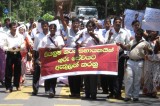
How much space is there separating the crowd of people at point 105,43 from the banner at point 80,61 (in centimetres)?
15

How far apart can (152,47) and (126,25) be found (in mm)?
2810

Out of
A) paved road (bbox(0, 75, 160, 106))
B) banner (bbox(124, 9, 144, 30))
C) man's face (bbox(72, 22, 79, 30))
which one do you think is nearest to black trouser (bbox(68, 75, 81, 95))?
paved road (bbox(0, 75, 160, 106))

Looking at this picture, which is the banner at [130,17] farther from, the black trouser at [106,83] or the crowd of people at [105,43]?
the black trouser at [106,83]

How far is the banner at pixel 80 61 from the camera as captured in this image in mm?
12078

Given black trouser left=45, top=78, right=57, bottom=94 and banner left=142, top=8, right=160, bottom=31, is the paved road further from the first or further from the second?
banner left=142, top=8, right=160, bottom=31

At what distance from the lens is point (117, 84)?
12.4m

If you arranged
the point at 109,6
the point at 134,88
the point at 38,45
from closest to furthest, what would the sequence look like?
the point at 134,88
the point at 38,45
the point at 109,6

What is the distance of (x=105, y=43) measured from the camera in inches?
487

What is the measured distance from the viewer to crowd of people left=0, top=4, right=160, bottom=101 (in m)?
12.0

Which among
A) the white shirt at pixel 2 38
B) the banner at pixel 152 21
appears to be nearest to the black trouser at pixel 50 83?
the white shirt at pixel 2 38

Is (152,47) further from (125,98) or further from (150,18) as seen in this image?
(125,98)

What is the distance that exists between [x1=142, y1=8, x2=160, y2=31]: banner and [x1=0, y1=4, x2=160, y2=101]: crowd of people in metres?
0.13

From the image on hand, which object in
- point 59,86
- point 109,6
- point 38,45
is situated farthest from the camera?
point 109,6

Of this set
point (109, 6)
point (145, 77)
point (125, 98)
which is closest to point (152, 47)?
point (145, 77)
